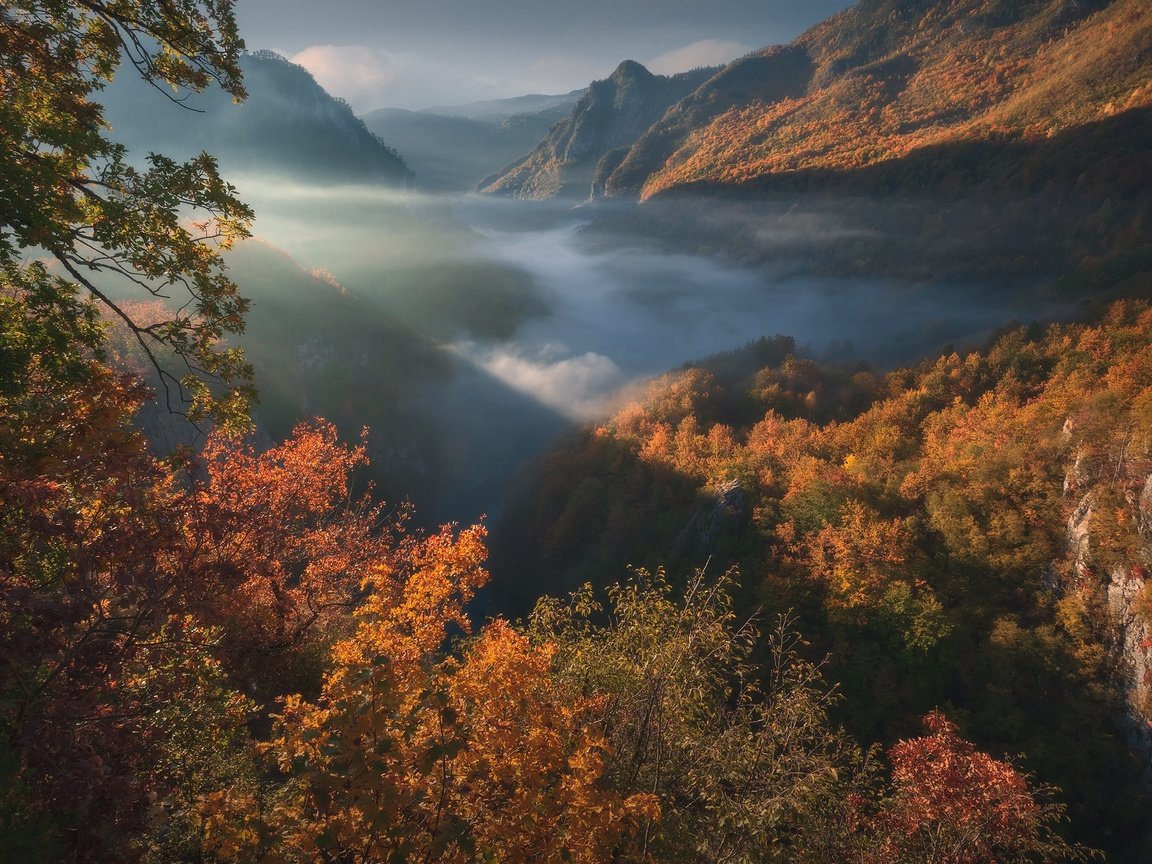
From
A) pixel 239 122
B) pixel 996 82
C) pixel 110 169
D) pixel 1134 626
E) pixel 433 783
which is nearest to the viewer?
pixel 433 783

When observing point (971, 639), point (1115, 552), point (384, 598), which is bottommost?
point (971, 639)

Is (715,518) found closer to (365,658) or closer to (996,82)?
(365,658)

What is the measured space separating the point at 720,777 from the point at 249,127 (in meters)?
244

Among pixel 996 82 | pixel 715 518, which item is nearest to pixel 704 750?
pixel 715 518

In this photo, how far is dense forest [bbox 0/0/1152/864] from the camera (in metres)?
6.07

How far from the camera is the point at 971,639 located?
31.0 meters

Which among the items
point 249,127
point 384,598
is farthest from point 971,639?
point 249,127

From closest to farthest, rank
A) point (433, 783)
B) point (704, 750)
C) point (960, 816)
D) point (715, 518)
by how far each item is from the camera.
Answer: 1. point (433, 783)
2. point (704, 750)
3. point (960, 816)
4. point (715, 518)

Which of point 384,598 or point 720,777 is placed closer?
point 720,777

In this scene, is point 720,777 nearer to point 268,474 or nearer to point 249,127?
point 268,474

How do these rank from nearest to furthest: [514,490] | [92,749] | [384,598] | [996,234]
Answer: [92,749], [384,598], [514,490], [996,234]

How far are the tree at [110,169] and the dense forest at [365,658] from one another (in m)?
0.05

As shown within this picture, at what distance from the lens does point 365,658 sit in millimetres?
9977

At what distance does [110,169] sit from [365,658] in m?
8.69
